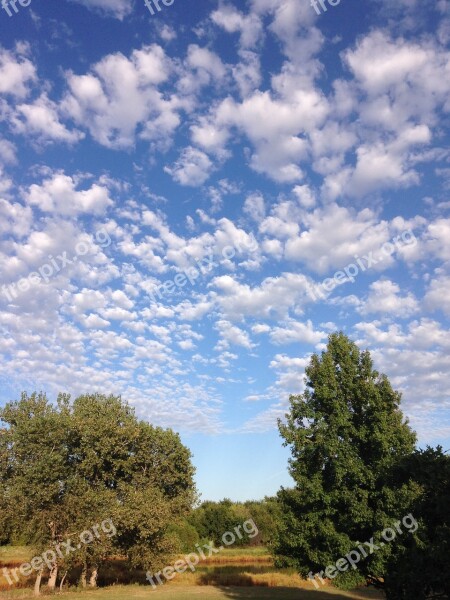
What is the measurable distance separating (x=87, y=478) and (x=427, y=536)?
3630 centimetres

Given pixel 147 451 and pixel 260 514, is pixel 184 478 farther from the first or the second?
pixel 260 514

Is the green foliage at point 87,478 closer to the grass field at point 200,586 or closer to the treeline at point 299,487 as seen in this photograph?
the treeline at point 299,487

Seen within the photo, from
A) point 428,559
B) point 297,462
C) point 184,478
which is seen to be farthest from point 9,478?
point 428,559

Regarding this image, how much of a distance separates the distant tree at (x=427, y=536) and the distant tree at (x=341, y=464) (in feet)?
34.4

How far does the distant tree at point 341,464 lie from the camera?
84.4ft

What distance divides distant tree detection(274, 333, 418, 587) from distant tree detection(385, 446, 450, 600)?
10492 millimetres

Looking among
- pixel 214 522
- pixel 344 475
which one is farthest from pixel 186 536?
pixel 344 475

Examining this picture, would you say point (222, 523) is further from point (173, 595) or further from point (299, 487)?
point (299, 487)

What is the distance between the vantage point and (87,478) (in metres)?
43.5

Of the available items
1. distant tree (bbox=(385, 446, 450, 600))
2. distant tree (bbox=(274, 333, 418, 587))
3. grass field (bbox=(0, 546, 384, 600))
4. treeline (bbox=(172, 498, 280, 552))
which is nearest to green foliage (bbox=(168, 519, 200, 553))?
grass field (bbox=(0, 546, 384, 600))

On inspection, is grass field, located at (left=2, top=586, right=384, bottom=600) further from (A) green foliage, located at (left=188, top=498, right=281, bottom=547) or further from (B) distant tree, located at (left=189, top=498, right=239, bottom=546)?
(B) distant tree, located at (left=189, top=498, right=239, bottom=546)

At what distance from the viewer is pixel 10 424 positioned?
1617 inches

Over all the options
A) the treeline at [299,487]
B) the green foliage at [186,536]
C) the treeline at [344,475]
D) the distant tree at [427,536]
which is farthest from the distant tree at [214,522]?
the distant tree at [427,536]

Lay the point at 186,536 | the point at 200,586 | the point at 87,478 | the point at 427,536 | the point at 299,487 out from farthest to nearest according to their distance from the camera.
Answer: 1. the point at 186,536
2. the point at 200,586
3. the point at 87,478
4. the point at 299,487
5. the point at 427,536
